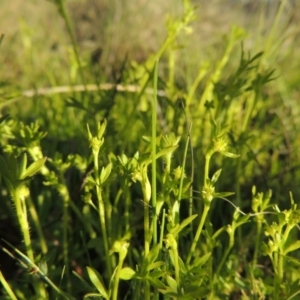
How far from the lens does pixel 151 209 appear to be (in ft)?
1.82

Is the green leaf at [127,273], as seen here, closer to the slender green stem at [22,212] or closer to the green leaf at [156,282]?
the green leaf at [156,282]

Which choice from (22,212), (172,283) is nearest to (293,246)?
(172,283)

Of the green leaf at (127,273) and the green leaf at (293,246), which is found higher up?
the green leaf at (293,246)

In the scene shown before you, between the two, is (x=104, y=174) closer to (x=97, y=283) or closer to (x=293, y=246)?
(x=97, y=283)

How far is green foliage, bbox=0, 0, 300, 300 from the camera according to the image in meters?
0.52

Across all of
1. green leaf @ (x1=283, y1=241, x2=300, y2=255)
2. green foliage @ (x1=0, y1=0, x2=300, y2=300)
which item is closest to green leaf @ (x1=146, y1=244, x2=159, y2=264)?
green foliage @ (x1=0, y1=0, x2=300, y2=300)

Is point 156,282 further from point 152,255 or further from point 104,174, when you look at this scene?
point 104,174

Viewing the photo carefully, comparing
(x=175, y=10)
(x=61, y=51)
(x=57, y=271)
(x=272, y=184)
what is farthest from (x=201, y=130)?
(x=61, y=51)

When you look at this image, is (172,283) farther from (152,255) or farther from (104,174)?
(104,174)

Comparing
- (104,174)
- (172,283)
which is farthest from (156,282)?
(104,174)

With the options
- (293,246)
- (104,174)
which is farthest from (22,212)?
(293,246)

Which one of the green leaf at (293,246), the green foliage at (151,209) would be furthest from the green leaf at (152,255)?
the green leaf at (293,246)

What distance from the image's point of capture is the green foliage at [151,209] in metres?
0.52

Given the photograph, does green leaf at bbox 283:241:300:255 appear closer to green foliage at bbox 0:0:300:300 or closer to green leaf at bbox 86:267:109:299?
green foliage at bbox 0:0:300:300
